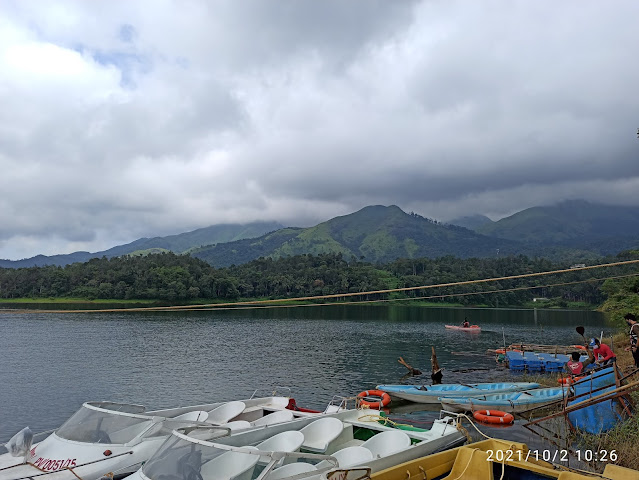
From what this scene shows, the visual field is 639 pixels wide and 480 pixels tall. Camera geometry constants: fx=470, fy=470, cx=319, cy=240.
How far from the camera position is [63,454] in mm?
12148

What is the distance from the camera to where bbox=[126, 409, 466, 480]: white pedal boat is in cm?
943

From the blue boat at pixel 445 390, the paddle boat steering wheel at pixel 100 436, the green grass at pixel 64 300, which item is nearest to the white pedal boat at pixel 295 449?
the paddle boat steering wheel at pixel 100 436

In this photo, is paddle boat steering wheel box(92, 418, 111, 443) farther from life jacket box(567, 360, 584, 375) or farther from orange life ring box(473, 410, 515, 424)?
life jacket box(567, 360, 584, 375)

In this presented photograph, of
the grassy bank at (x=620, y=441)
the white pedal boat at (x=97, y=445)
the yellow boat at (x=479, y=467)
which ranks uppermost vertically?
the white pedal boat at (x=97, y=445)

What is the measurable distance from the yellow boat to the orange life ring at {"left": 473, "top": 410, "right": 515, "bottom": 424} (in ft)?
37.1

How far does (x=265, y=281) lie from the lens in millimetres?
148875

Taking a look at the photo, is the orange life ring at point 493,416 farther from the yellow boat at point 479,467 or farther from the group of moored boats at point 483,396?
the yellow boat at point 479,467

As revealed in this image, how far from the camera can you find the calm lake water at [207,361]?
3047 centimetres

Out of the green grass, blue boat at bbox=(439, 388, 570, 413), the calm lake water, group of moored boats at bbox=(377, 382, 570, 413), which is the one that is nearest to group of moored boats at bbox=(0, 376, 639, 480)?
blue boat at bbox=(439, 388, 570, 413)

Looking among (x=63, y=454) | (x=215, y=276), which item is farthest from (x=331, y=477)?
(x=215, y=276)

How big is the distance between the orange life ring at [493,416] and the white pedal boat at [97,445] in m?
13.0

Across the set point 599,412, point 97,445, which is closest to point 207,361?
point 97,445

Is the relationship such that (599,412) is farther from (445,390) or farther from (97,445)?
(97,445)

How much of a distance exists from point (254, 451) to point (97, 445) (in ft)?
17.9
